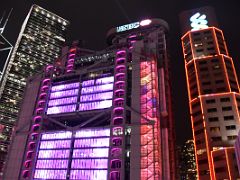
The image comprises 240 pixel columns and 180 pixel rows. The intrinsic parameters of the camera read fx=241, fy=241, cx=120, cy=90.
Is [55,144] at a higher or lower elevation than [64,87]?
lower

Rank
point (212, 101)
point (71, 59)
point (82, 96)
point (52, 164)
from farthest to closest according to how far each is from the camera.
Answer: point (71, 59) → point (212, 101) → point (82, 96) → point (52, 164)

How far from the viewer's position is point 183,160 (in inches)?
6914

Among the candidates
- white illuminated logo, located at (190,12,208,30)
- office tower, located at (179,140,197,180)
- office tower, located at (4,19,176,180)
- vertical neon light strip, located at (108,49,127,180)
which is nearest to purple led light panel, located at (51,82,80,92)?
office tower, located at (4,19,176,180)

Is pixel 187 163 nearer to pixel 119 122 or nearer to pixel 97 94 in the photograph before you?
pixel 97 94

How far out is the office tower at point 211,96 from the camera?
2976 inches

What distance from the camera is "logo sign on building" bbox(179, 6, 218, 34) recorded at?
4360 inches

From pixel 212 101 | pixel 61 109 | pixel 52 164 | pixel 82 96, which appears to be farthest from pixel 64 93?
pixel 212 101

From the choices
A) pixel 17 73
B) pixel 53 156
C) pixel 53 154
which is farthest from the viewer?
pixel 17 73

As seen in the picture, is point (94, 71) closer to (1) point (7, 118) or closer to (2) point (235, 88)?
(2) point (235, 88)

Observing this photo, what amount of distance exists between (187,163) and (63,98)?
122 meters

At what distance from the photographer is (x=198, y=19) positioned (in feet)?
372

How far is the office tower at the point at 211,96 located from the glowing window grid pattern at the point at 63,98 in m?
44.2

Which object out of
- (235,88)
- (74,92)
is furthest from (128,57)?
(235,88)

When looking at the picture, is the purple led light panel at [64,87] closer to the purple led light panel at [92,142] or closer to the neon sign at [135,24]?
the purple led light panel at [92,142]
